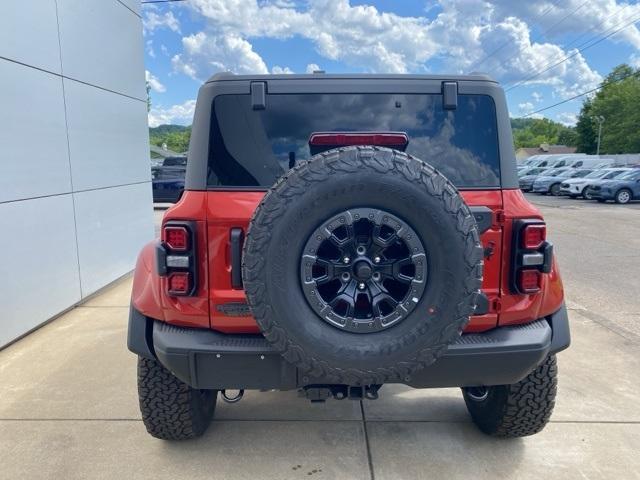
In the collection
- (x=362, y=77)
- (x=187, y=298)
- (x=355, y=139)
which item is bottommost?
(x=187, y=298)

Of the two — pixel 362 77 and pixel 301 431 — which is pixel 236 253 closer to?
pixel 362 77

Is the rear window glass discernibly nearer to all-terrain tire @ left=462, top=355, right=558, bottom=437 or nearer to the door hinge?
the door hinge

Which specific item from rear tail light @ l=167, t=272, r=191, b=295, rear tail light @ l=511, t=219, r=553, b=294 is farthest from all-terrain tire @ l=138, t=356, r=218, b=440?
rear tail light @ l=511, t=219, r=553, b=294

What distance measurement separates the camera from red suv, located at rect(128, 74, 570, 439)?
2006 millimetres

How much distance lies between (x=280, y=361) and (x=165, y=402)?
0.89m

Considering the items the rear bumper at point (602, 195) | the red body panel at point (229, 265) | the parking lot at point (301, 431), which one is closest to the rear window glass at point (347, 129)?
the red body panel at point (229, 265)

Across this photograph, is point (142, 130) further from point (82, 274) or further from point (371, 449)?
point (371, 449)

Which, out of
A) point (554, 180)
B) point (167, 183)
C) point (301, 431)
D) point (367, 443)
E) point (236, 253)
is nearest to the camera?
point (236, 253)

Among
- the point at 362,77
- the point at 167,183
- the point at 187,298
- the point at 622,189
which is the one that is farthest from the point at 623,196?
the point at 187,298

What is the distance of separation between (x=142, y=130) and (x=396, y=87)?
604cm

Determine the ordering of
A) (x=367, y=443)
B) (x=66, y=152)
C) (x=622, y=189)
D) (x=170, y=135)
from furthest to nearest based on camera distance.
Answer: (x=170, y=135), (x=622, y=189), (x=66, y=152), (x=367, y=443)

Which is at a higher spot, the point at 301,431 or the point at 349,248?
the point at 349,248

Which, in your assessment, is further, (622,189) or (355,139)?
(622,189)

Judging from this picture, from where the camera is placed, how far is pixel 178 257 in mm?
2314
